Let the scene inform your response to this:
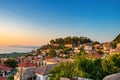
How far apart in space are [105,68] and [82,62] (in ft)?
7.58

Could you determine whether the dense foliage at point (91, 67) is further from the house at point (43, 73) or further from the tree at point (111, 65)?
the house at point (43, 73)

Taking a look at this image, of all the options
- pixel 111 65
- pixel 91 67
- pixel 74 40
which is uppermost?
pixel 74 40

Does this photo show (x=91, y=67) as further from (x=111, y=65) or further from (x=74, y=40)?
(x=74, y=40)

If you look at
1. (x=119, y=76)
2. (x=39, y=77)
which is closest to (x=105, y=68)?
(x=39, y=77)

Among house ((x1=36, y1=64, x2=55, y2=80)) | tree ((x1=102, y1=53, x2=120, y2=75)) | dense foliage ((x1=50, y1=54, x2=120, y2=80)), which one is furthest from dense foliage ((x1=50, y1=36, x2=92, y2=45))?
dense foliage ((x1=50, y1=54, x2=120, y2=80))

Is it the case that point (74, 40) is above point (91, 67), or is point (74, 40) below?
above

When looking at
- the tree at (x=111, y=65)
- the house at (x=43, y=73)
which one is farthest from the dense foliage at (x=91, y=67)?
the house at (x=43, y=73)

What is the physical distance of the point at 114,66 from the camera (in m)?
24.6

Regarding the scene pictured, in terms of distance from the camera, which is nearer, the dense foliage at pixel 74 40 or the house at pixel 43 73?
the house at pixel 43 73

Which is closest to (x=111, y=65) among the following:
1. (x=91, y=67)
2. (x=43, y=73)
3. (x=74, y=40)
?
(x=91, y=67)

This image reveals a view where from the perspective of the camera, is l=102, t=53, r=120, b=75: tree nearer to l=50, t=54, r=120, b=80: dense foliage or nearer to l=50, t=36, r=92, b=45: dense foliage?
l=50, t=54, r=120, b=80: dense foliage

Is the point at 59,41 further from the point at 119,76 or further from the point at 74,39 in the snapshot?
the point at 119,76

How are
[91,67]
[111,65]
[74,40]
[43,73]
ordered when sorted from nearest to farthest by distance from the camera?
[91,67] < [111,65] < [43,73] < [74,40]

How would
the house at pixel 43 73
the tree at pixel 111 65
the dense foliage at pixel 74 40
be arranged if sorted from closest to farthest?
the tree at pixel 111 65 < the house at pixel 43 73 < the dense foliage at pixel 74 40
